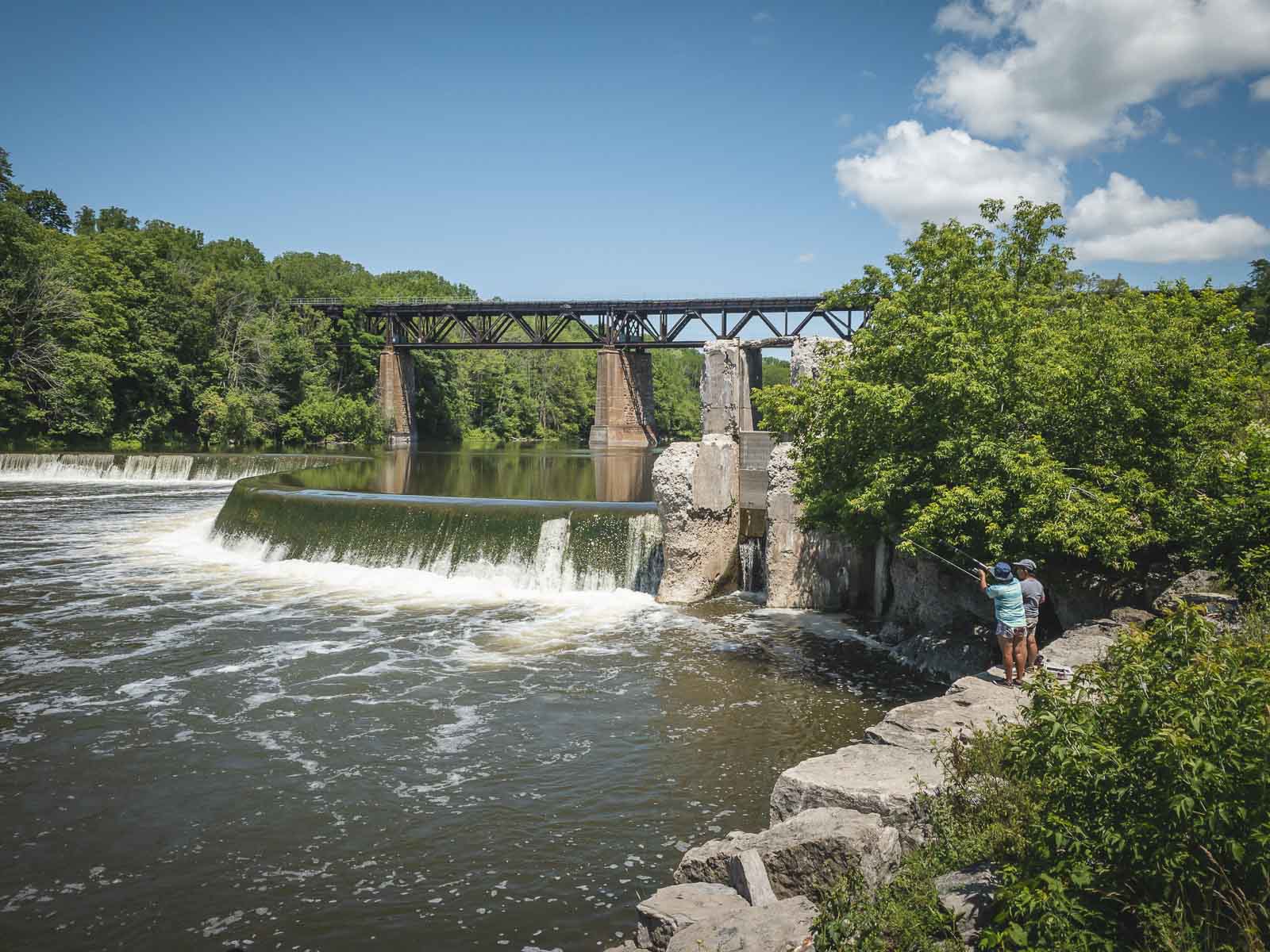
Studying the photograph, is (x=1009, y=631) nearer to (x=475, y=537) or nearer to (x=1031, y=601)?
(x=1031, y=601)

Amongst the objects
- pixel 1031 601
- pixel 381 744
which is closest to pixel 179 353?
pixel 381 744

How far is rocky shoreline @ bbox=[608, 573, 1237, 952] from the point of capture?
5.38m

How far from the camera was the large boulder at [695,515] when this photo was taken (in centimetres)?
1855

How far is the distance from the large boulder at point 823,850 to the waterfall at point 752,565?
12671 millimetres

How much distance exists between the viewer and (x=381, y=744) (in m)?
11.1

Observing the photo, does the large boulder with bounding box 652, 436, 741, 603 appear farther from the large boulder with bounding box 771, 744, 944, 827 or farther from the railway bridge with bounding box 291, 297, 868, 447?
the railway bridge with bounding box 291, 297, 868, 447

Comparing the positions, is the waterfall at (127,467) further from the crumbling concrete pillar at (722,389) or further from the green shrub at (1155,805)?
the green shrub at (1155,805)

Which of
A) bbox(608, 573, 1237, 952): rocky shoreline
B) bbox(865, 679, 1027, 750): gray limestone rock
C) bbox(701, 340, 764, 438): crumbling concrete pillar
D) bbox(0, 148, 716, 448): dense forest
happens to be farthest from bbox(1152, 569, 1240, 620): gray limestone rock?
bbox(0, 148, 716, 448): dense forest

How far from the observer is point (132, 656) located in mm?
14594

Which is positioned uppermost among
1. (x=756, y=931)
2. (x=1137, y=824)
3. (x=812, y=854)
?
(x=1137, y=824)

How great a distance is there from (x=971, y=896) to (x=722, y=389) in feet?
59.1

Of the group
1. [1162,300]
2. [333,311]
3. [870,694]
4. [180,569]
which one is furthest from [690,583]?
[333,311]

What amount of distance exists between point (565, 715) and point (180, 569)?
14234mm

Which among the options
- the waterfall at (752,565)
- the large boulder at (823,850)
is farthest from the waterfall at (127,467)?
the large boulder at (823,850)
